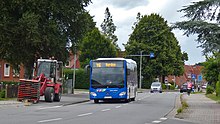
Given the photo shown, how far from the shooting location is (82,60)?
296ft

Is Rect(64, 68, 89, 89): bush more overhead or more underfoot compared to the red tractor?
more overhead

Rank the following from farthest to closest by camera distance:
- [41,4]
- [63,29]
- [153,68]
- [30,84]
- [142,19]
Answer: [142,19]
[153,68]
[63,29]
[41,4]
[30,84]

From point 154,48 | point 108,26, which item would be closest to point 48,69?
point 154,48

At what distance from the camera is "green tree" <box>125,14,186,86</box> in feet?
291

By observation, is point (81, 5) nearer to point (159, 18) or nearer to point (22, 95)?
point (22, 95)

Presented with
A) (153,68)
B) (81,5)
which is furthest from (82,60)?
(81,5)

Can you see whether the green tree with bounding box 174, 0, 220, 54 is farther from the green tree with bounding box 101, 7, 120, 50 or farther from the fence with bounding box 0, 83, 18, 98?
the green tree with bounding box 101, 7, 120, 50

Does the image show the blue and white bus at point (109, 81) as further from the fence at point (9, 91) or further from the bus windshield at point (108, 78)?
the fence at point (9, 91)

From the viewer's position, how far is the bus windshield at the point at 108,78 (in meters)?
31.9

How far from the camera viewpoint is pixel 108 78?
32.0 metres

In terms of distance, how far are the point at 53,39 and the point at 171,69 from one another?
52174mm

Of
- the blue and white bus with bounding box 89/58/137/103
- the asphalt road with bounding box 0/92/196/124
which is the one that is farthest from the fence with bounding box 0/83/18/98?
the asphalt road with bounding box 0/92/196/124

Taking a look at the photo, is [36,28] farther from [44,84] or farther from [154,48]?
[154,48]

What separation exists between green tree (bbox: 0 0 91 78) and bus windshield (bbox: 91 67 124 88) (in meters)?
7.67
